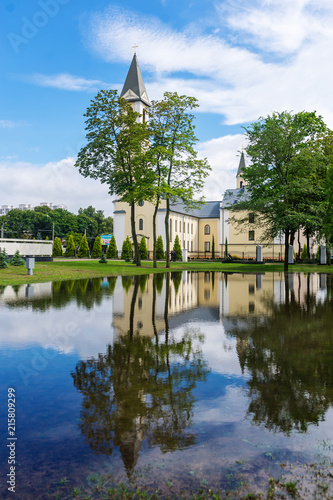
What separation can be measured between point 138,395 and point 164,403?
35 centimetres

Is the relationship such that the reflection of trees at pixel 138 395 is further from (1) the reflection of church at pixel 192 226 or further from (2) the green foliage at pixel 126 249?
(2) the green foliage at pixel 126 249

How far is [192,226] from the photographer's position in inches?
2837

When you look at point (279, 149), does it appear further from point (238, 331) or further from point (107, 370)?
point (107, 370)

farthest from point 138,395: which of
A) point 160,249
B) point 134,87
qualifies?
point 134,87

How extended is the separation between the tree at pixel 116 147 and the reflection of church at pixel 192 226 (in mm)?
17997

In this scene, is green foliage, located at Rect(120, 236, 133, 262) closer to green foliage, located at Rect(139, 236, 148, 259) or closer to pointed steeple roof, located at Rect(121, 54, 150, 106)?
green foliage, located at Rect(139, 236, 148, 259)

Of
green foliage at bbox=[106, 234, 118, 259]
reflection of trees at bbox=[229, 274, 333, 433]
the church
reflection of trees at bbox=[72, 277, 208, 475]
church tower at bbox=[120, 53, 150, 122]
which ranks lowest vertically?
reflection of trees at bbox=[229, 274, 333, 433]

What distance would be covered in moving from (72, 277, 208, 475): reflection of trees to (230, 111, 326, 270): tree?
2381 centimetres

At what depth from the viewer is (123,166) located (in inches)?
1270

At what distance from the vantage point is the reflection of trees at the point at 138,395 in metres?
3.17

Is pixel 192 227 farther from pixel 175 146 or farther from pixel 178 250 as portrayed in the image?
pixel 175 146

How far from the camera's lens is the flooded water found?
2.73 meters

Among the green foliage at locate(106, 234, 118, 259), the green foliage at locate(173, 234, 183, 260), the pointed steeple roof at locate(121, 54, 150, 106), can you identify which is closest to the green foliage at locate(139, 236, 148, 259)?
the green foliage at locate(106, 234, 118, 259)

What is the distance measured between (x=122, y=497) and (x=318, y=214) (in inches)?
1122
